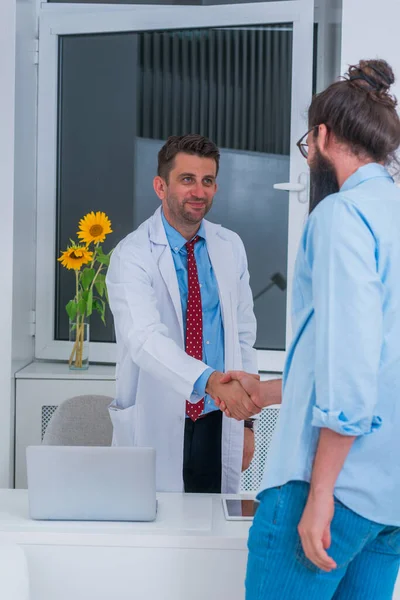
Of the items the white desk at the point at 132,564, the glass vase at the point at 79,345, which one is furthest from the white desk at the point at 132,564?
the glass vase at the point at 79,345

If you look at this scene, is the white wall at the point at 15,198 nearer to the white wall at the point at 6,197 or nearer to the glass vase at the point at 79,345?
the white wall at the point at 6,197

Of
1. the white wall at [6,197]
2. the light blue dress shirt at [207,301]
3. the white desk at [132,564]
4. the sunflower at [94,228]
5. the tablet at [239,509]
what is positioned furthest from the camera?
the sunflower at [94,228]

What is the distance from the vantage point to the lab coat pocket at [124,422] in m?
2.32

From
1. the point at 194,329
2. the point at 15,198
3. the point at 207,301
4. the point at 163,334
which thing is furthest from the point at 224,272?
the point at 15,198

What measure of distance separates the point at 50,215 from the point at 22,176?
0.87 ft

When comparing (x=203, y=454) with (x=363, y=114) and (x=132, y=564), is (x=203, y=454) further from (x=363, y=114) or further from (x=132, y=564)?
(x=363, y=114)

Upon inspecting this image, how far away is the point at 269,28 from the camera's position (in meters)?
3.15

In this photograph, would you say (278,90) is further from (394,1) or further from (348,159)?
(348,159)

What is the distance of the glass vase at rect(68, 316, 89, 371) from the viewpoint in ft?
10.3

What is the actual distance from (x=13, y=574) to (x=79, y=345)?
1.80 metres

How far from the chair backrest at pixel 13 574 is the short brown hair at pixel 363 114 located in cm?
95

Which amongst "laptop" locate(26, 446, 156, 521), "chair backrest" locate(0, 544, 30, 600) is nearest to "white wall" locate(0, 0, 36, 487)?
"laptop" locate(26, 446, 156, 521)

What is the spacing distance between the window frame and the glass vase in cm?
12

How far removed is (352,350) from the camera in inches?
42.9
